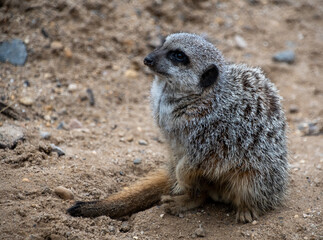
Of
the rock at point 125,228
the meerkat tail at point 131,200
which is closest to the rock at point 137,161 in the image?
the meerkat tail at point 131,200

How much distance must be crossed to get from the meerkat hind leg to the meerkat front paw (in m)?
0.35

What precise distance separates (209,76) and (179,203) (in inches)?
42.9

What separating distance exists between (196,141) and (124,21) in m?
2.79

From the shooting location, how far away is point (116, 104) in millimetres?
4738

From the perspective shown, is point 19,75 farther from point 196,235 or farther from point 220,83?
point 196,235

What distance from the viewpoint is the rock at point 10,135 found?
338 centimetres

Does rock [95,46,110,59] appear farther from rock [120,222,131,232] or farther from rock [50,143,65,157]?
rock [120,222,131,232]

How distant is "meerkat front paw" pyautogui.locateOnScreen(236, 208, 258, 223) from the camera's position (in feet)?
10.3

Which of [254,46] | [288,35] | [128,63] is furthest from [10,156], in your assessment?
[288,35]

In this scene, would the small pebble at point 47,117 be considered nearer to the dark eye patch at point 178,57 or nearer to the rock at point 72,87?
the rock at point 72,87

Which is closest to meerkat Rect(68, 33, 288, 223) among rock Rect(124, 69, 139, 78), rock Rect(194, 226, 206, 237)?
rock Rect(194, 226, 206, 237)

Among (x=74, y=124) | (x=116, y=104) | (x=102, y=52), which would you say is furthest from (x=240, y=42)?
(x=74, y=124)

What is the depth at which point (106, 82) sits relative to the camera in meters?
4.85

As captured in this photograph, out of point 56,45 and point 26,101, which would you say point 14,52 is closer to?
point 56,45
